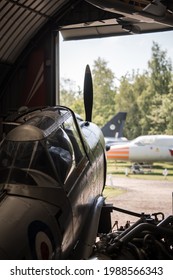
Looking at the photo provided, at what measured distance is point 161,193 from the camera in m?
11.8

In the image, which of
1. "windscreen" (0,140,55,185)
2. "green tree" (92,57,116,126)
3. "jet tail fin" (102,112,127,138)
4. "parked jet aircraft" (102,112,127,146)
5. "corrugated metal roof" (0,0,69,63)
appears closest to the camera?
"windscreen" (0,140,55,185)

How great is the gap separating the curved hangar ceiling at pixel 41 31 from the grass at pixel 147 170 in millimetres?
6312

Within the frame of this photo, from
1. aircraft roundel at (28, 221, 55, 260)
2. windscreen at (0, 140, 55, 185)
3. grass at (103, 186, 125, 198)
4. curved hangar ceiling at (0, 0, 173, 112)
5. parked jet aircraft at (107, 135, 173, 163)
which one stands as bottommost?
grass at (103, 186, 125, 198)

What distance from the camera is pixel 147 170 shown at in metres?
15.6

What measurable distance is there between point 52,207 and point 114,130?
1478cm

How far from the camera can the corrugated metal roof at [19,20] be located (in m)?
8.13

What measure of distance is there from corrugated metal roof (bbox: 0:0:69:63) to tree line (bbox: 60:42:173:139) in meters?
5.56

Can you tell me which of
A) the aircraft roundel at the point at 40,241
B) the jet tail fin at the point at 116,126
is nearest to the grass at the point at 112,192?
the jet tail fin at the point at 116,126

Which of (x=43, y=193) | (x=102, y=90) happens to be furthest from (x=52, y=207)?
(x=102, y=90)

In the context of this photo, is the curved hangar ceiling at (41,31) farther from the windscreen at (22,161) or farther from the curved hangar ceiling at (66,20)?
the windscreen at (22,161)

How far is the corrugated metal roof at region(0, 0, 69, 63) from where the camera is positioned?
26.7ft

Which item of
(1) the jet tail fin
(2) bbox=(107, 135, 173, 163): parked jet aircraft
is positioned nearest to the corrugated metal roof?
(2) bbox=(107, 135, 173, 163): parked jet aircraft

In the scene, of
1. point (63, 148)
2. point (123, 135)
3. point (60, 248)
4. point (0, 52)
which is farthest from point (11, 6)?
point (123, 135)

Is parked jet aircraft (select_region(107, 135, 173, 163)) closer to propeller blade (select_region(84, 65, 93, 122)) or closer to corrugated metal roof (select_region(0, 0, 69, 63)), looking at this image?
corrugated metal roof (select_region(0, 0, 69, 63))
